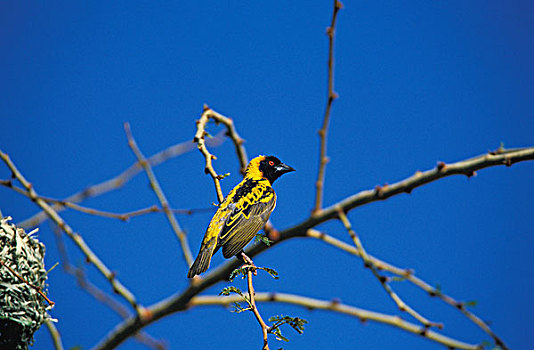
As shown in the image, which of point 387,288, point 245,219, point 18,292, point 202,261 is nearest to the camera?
point 387,288

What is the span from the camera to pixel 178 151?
3.85 meters

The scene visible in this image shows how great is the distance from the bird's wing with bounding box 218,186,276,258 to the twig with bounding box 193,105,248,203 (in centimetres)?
17

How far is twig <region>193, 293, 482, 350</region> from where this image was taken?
5.53ft

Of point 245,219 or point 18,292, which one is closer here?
point 245,219

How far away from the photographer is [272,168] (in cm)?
375

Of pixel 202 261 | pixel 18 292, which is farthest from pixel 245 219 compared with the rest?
pixel 18 292

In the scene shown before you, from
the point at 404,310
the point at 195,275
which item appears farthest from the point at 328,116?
the point at 195,275

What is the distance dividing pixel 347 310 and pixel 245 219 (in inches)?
45.1

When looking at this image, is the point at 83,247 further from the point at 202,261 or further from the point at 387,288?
the point at 387,288

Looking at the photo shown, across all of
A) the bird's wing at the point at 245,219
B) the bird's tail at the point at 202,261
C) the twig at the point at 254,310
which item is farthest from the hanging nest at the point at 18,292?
the twig at the point at 254,310

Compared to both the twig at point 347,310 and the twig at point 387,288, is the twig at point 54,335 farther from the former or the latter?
the twig at point 387,288

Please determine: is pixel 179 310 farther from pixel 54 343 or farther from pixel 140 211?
pixel 54 343

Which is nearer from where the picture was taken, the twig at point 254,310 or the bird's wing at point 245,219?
the twig at point 254,310

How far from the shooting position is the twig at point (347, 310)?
1687 millimetres
